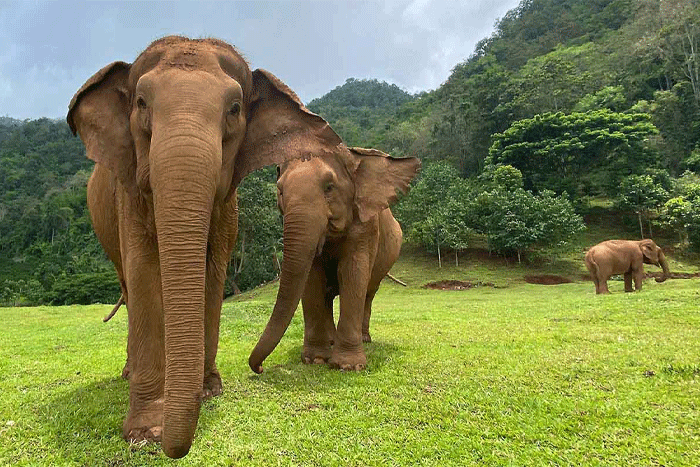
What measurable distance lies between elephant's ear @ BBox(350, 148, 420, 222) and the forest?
21111mm

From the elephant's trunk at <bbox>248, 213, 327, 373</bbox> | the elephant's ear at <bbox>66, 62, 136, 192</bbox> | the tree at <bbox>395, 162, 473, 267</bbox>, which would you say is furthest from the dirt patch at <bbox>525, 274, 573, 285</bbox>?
the elephant's ear at <bbox>66, 62, 136, 192</bbox>

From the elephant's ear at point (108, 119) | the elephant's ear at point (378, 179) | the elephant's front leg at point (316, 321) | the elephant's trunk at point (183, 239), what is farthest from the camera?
the elephant's front leg at point (316, 321)

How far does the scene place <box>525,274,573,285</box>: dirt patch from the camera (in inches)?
945

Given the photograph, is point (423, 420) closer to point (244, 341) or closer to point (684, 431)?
point (684, 431)

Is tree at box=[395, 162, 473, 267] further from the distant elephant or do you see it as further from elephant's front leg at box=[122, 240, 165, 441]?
elephant's front leg at box=[122, 240, 165, 441]

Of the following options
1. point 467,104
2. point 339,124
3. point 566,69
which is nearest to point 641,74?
point 566,69

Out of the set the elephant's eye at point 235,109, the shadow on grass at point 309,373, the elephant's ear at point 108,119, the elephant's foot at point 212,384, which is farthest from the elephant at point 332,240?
the elephant's ear at point 108,119

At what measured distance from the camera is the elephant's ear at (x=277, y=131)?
346cm

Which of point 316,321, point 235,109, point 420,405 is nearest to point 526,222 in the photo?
point 316,321

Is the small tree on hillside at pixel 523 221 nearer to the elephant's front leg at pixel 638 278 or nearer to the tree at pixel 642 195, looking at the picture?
the tree at pixel 642 195

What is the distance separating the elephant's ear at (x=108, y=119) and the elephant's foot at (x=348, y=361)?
2957 mm

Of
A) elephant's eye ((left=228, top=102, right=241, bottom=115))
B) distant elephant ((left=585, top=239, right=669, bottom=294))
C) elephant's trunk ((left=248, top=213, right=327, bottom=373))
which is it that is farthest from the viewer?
distant elephant ((left=585, top=239, right=669, bottom=294))

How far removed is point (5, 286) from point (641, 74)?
2241 inches

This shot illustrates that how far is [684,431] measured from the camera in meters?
3.06
